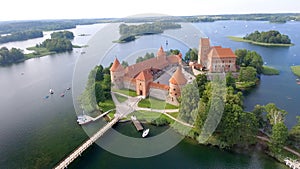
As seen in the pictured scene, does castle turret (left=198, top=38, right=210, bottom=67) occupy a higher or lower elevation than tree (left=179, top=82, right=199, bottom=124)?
higher

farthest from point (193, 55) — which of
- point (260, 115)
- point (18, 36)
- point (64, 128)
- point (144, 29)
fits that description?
point (18, 36)

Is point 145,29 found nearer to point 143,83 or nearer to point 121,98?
point 143,83

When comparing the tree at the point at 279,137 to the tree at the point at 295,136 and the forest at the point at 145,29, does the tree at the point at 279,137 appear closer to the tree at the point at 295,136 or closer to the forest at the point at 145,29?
the tree at the point at 295,136

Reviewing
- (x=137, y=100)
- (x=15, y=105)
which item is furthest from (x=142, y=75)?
(x=15, y=105)

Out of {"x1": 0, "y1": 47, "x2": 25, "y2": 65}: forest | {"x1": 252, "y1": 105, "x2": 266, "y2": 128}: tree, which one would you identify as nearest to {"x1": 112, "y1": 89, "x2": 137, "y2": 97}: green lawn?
{"x1": 252, "y1": 105, "x2": 266, "y2": 128}: tree

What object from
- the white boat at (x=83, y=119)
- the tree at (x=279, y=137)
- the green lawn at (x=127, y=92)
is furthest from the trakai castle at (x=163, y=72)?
the tree at (x=279, y=137)

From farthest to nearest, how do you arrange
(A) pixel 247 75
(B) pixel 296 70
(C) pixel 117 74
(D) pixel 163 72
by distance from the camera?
(B) pixel 296 70 < (D) pixel 163 72 < (A) pixel 247 75 < (C) pixel 117 74

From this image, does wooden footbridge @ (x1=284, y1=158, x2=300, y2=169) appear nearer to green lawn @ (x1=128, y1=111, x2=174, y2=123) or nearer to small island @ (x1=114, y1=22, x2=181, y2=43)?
green lawn @ (x1=128, y1=111, x2=174, y2=123)
